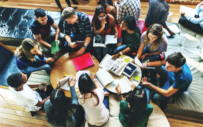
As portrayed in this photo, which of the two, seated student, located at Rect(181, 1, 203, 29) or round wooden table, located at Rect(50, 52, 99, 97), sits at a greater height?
seated student, located at Rect(181, 1, 203, 29)

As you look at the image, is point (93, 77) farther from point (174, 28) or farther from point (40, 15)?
point (174, 28)

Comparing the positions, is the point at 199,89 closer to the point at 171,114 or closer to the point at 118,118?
the point at 171,114

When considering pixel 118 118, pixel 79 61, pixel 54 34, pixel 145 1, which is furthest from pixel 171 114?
pixel 145 1

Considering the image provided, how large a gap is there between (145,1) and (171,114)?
135 inches

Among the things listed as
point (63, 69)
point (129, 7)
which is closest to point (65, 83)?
point (63, 69)

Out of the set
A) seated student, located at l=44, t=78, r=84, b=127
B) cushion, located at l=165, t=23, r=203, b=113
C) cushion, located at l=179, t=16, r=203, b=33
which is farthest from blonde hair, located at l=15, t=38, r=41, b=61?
cushion, located at l=179, t=16, r=203, b=33

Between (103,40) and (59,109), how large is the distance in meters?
1.59

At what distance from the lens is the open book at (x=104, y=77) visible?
2268mm

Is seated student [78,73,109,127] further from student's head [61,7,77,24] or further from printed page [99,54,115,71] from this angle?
student's head [61,7,77,24]

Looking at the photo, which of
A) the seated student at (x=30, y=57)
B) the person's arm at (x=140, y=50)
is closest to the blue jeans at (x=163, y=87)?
the person's arm at (x=140, y=50)

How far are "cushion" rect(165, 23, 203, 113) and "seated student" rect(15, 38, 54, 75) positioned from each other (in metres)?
2.50

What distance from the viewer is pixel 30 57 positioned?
243 cm

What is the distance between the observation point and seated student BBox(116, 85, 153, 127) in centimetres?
158

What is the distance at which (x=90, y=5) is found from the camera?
4473 mm
